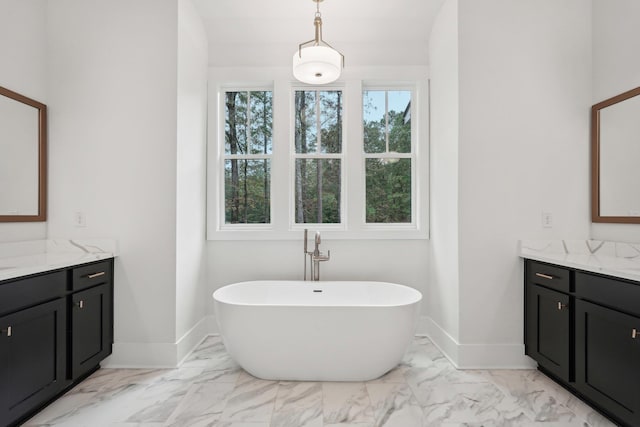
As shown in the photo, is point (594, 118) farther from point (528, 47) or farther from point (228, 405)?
point (228, 405)

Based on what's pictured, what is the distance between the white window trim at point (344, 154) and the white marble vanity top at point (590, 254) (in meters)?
0.92

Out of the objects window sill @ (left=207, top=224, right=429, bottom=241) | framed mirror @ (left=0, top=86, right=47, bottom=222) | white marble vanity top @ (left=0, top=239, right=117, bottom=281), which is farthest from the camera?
window sill @ (left=207, top=224, right=429, bottom=241)

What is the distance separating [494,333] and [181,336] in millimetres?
2395

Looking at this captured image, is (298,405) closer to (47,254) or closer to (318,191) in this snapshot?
(318,191)

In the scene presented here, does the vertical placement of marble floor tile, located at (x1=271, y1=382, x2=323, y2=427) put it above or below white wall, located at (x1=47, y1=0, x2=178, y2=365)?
below

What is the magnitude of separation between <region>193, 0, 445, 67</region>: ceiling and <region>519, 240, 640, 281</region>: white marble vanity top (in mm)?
1939

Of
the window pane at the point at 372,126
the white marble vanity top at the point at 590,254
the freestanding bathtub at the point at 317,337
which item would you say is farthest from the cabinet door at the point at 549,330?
the window pane at the point at 372,126

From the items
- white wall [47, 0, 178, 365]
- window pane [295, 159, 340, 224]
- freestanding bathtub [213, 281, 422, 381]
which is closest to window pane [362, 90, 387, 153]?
window pane [295, 159, 340, 224]

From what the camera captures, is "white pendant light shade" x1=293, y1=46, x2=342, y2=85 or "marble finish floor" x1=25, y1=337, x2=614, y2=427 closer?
"marble finish floor" x1=25, y1=337, x2=614, y2=427

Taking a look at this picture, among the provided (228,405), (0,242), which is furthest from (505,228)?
(0,242)

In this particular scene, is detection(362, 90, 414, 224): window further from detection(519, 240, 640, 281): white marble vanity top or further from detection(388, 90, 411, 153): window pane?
detection(519, 240, 640, 281): white marble vanity top

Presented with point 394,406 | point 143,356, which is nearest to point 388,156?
point 394,406

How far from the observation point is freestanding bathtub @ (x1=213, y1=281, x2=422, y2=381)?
2172 mm

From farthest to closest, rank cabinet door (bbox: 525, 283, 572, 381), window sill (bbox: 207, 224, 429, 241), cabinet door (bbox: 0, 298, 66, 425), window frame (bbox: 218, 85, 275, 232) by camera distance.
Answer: window frame (bbox: 218, 85, 275, 232), window sill (bbox: 207, 224, 429, 241), cabinet door (bbox: 525, 283, 572, 381), cabinet door (bbox: 0, 298, 66, 425)
